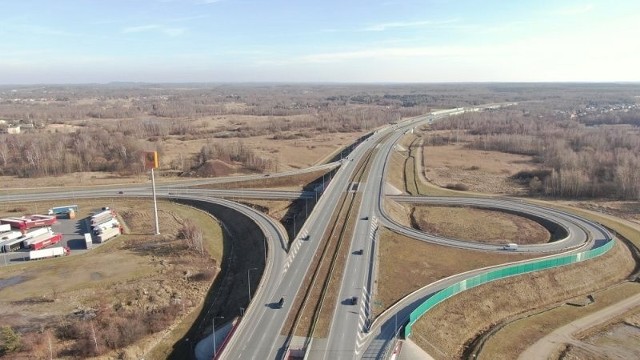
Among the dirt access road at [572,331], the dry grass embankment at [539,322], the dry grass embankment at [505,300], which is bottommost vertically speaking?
the dirt access road at [572,331]

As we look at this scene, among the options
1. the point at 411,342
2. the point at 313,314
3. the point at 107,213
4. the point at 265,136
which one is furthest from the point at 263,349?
the point at 265,136

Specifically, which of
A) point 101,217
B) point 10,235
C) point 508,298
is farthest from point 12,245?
point 508,298

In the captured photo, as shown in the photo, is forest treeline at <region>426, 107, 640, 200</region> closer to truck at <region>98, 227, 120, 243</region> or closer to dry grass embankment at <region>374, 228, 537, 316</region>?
dry grass embankment at <region>374, 228, 537, 316</region>

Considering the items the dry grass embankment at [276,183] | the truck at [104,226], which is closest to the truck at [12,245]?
the truck at [104,226]

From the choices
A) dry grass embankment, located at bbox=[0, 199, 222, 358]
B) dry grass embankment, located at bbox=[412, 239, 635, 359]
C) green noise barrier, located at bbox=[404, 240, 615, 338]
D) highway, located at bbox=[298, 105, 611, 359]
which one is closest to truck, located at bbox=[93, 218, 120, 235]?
dry grass embankment, located at bbox=[0, 199, 222, 358]

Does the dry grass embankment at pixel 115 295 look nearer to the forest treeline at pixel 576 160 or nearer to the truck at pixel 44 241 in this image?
the truck at pixel 44 241

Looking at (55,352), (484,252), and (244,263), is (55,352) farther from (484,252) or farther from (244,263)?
(484,252)
